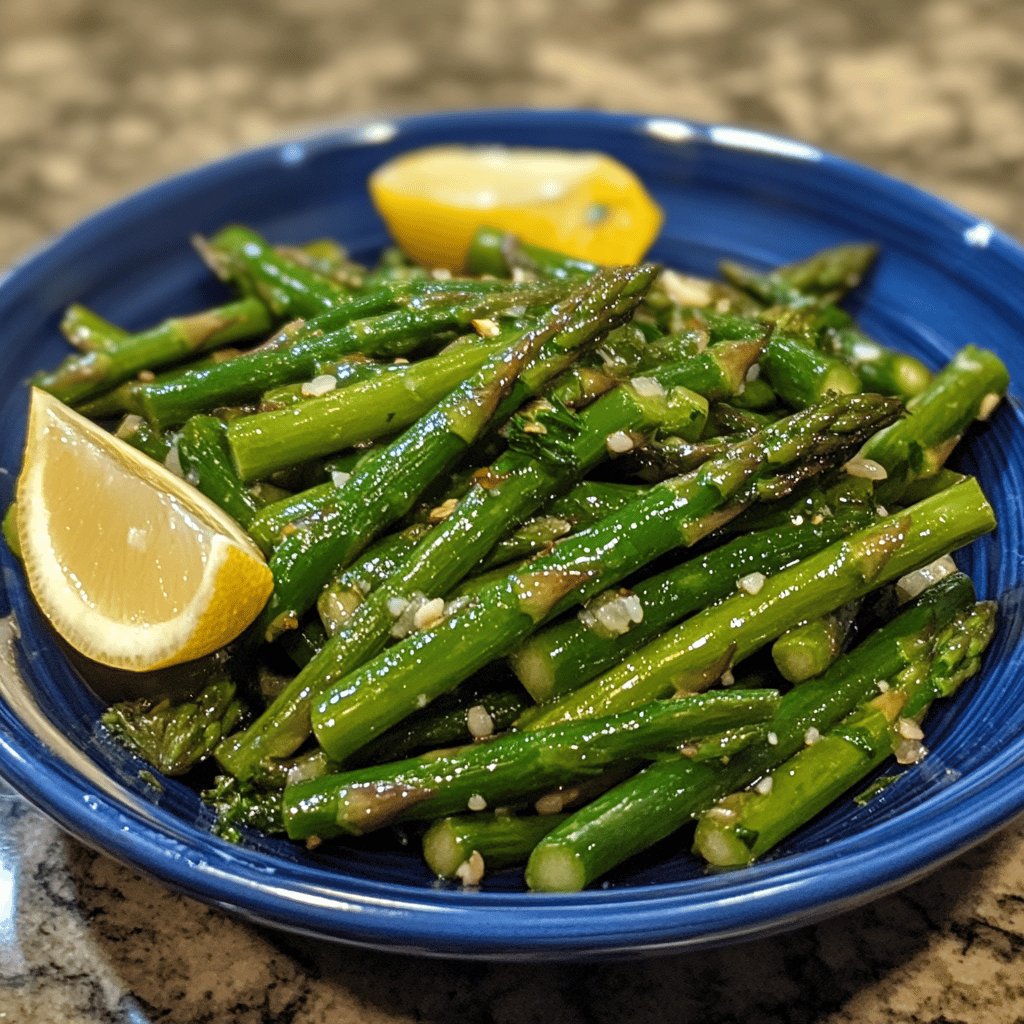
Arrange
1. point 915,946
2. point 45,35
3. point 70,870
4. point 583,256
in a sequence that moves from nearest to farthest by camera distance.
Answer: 1. point 915,946
2. point 70,870
3. point 583,256
4. point 45,35

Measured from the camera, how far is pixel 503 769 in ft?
6.99

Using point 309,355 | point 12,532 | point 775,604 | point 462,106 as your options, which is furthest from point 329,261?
point 462,106

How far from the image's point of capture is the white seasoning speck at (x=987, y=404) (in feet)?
9.45

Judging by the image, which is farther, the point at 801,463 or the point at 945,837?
the point at 801,463

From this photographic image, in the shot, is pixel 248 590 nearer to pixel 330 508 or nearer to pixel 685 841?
pixel 330 508

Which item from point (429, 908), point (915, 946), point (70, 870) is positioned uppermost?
point (429, 908)

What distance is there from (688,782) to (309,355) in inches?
54.5

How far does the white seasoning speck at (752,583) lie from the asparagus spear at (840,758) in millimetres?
333

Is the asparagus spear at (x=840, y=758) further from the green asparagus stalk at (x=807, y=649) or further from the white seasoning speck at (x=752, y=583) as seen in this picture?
the white seasoning speck at (x=752, y=583)

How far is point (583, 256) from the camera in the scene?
373cm

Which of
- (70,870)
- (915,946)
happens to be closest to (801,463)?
(915,946)

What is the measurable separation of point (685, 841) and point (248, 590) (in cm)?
103

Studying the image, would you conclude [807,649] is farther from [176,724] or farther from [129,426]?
[129,426]


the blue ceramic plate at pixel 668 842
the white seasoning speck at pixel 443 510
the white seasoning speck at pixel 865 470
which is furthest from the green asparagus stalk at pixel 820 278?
the white seasoning speck at pixel 443 510
